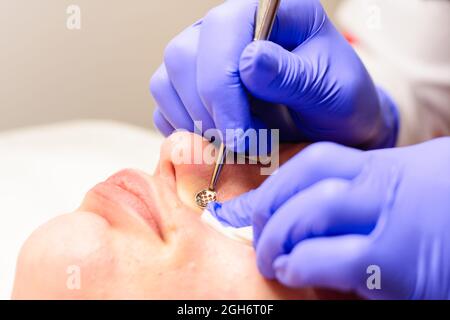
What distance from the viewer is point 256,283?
0.92m

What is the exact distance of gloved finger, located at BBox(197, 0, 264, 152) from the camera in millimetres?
1112

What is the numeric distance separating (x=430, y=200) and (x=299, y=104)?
38cm

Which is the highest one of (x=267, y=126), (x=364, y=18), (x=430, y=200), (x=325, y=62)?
(x=364, y=18)

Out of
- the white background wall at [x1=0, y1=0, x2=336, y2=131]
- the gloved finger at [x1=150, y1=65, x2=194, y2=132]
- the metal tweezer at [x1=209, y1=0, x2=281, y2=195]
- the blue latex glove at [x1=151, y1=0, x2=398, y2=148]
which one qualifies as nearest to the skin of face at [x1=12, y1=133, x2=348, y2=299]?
the metal tweezer at [x1=209, y1=0, x2=281, y2=195]

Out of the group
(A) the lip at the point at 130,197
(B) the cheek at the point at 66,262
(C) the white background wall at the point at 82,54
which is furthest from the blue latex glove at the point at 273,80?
(C) the white background wall at the point at 82,54

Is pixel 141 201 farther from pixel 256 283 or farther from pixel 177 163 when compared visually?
pixel 256 283

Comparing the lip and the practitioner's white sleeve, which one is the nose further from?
the practitioner's white sleeve

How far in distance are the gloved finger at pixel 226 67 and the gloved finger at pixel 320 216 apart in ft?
0.85

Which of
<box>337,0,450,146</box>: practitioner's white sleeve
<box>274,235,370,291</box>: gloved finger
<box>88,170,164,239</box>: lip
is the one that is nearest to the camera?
<box>274,235,370,291</box>: gloved finger

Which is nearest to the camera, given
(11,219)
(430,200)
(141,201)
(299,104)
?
(430,200)

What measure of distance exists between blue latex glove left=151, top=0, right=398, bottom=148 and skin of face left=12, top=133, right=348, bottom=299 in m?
0.23

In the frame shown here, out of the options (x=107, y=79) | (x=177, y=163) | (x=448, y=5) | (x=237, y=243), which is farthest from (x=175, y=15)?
(x=237, y=243)

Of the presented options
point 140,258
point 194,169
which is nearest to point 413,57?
point 194,169

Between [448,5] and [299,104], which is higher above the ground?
[448,5]
